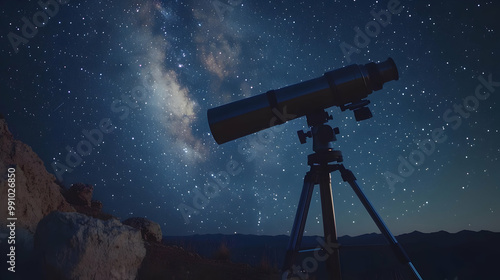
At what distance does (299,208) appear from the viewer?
2.38 meters

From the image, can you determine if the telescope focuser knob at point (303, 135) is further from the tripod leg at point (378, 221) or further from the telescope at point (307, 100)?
the tripod leg at point (378, 221)

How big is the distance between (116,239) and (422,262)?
26405 mm

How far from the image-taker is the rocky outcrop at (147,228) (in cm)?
659

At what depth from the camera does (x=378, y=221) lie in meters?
2.27

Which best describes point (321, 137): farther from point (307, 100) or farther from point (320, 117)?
point (307, 100)

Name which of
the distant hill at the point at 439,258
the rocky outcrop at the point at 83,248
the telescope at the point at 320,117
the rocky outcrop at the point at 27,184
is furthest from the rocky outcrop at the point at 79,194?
the distant hill at the point at 439,258

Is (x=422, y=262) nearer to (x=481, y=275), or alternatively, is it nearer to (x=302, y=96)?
(x=481, y=275)

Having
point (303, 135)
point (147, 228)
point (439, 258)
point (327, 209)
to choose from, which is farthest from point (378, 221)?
point (439, 258)

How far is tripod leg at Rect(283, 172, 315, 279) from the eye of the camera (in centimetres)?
216

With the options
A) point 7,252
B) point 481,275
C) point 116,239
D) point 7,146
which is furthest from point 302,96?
point 481,275

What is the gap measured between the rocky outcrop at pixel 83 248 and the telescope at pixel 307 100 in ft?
5.45

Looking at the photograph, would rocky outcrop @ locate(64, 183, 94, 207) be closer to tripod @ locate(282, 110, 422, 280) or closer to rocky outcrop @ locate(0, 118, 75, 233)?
rocky outcrop @ locate(0, 118, 75, 233)

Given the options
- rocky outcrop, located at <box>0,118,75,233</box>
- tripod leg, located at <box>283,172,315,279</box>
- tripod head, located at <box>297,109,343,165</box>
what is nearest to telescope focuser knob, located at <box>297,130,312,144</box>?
tripod head, located at <box>297,109,343,165</box>

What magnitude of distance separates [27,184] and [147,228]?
3.33m
